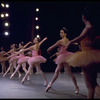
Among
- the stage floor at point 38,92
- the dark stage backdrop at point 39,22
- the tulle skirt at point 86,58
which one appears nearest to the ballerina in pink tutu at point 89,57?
the tulle skirt at point 86,58

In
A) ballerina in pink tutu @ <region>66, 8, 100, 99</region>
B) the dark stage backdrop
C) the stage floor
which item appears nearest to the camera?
ballerina in pink tutu @ <region>66, 8, 100, 99</region>

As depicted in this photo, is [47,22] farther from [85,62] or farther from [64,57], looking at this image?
[85,62]

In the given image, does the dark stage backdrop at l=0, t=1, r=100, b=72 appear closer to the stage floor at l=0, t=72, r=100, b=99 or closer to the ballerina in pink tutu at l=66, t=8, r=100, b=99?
the stage floor at l=0, t=72, r=100, b=99

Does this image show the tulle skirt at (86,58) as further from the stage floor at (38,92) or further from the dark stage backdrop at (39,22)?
the dark stage backdrop at (39,22)

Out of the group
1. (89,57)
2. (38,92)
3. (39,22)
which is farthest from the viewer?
(39,22)

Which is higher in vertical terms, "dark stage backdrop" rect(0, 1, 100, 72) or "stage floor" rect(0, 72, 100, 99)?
"dark stage backdrop" rect(0, 1, 100, 72)

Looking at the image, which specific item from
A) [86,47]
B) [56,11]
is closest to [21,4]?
[56,11]

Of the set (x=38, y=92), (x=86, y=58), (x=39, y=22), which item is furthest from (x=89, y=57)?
(x=39, y=22)

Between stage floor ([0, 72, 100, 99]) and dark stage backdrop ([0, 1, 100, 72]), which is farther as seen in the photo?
dark stage backdrop ([0, 1, 100, 72])

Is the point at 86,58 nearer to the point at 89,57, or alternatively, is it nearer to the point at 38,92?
the point at 89,57

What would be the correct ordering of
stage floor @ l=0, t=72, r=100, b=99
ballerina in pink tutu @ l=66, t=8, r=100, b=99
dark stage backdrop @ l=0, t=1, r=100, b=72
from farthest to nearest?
1. dark stage backdrop @ l=0, t=1, r=100, b=72
2. stage floor @ l=0, t=72, r=100, b=99
3. ballerina in pink tutu @ l=66, t=8, r=100, b=99

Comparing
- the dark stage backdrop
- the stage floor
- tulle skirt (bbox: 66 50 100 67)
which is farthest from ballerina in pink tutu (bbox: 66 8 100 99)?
the dark stage backdrop

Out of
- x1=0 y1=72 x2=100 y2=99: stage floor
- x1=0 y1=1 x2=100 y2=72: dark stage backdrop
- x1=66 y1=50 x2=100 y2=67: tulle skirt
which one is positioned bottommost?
x1=0 y1=72 x2=100 y2=99: stage floor

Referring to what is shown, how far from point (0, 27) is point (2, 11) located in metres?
1.43
